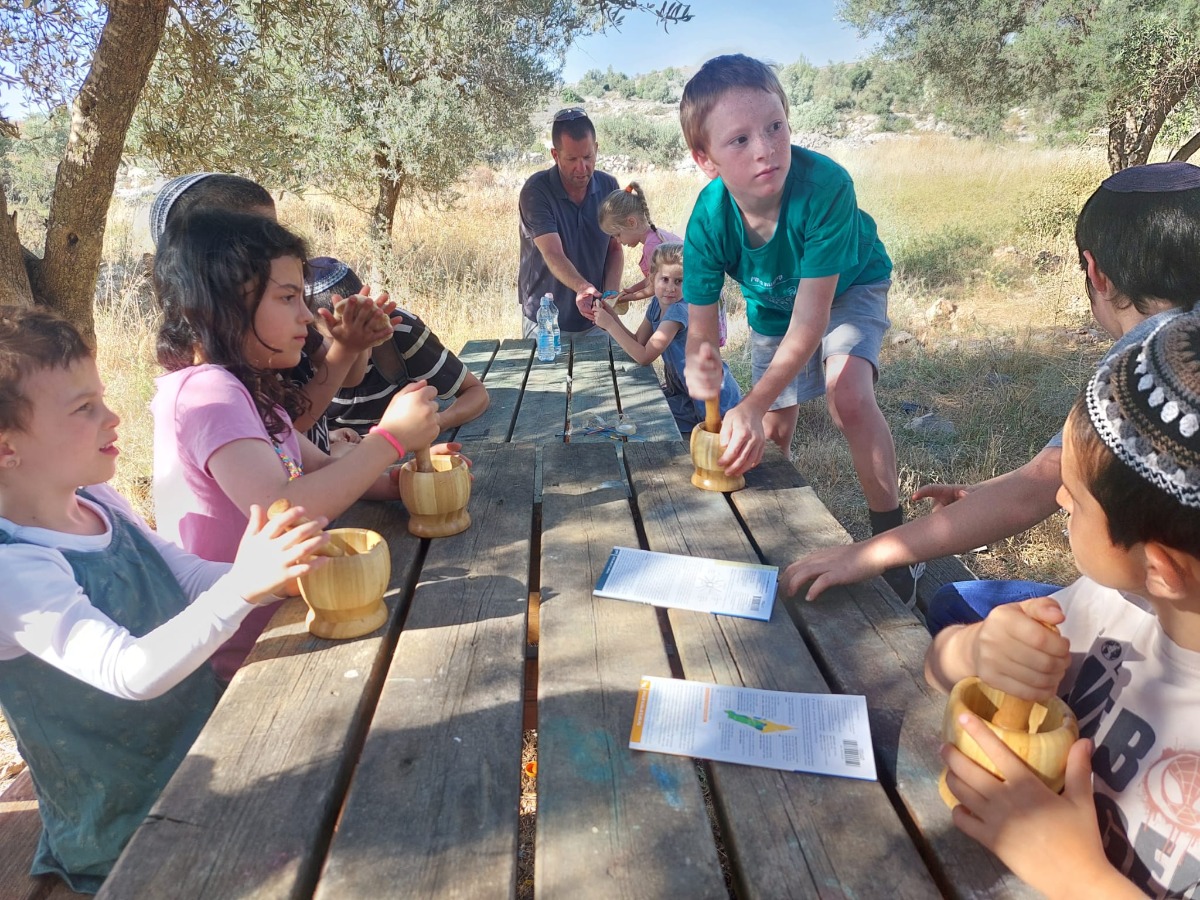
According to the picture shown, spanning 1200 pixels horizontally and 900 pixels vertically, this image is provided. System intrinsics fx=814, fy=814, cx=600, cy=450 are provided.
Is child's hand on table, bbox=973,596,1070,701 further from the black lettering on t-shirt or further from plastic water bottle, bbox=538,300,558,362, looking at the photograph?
plastic water bottle, bbox=538,300,558,362

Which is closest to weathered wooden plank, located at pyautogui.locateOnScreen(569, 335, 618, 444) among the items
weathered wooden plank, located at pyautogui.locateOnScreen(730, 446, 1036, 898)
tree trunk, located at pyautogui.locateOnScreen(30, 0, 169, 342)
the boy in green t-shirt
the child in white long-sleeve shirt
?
the boy in green t-shirt

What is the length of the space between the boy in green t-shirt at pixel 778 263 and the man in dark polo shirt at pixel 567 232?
81.7 inches

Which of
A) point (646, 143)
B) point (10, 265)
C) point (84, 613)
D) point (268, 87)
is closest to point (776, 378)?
point (84, 613)

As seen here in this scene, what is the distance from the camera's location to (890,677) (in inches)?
52.2

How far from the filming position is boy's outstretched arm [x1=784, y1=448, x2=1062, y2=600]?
1575 mm

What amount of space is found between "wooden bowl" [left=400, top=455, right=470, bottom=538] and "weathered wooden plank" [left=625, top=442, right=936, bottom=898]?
0.63 metres

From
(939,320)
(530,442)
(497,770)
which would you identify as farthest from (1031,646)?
(939,320)

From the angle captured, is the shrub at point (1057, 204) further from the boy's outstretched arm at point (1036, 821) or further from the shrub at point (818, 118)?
the shrub at point (818, 118)

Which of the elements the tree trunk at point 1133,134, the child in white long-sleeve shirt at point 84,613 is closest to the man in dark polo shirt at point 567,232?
the child in white long-sleeve shirt at point 84,613

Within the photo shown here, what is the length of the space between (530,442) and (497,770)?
1.67 meters

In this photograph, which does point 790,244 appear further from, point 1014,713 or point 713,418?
point 1014,713

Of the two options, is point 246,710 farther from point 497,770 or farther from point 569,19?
point 569,19

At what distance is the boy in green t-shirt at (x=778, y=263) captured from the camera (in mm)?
2322

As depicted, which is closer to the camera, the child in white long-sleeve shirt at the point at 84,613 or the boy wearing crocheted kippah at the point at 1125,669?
the boy wearing crocheted kippah at the point at 1125,669
